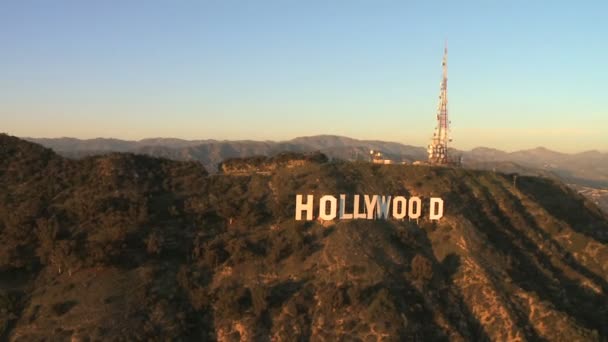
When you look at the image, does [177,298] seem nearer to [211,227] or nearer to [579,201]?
[211,227]

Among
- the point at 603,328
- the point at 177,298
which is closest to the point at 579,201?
the point at 603,328

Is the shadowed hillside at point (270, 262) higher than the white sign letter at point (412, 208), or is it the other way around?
the white sign letter at point (412, 208)

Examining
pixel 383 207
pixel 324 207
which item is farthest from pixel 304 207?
pixel 383 207

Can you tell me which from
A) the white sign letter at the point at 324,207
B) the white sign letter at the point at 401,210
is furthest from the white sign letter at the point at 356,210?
the white sign letter at the point at 401,210

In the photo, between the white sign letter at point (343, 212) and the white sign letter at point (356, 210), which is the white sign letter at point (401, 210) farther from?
the white sign letter at point (343, 212)

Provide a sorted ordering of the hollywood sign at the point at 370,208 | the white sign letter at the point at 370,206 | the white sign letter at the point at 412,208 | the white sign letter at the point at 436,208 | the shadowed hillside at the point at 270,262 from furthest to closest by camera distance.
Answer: the white sign letter at the point at 436,208, the white sign letter at the point at 412,208, the white sign letter at the point at 370,206, the hollywood sign at the point at 370,208, the shadowed hillside at the point at 270,262

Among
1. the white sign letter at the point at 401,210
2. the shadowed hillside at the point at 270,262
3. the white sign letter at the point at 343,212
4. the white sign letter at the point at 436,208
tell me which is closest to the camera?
the shadowed hillside at the point at 270,262
